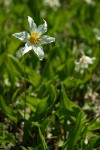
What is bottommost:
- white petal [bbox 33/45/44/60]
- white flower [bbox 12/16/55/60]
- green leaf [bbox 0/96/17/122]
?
green leaf [bbox 0/96/17/122]

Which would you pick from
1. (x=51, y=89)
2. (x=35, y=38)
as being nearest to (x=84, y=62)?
(x=51, y=89)

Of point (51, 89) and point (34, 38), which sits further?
point (51, 89)

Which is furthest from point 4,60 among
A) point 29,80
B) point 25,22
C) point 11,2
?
point 11,2

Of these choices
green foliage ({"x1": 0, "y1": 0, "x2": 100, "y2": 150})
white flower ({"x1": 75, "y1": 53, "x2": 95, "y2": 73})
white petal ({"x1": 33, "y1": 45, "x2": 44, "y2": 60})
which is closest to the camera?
white petal ({"x1": 33, "y1": 45, "x2": 44, "y2": 60})

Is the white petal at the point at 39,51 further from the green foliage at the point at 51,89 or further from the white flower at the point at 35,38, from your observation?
the green foliage at the point at 51,89

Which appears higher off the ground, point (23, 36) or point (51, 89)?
point (23, 36)

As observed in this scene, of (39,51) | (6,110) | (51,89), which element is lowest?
(6,110)

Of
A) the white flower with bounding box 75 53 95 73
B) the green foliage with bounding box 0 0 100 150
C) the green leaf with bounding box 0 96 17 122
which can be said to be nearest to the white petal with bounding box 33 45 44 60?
the green foliage with bounding box 0 0 100 150

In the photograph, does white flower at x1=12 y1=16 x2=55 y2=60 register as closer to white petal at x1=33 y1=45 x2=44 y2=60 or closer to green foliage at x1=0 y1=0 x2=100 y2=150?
white petal at x1=33 y1=45 x2=44 y2=60

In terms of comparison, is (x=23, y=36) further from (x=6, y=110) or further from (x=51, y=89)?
(x=6, y=110)

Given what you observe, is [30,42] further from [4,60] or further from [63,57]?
[63,57]
